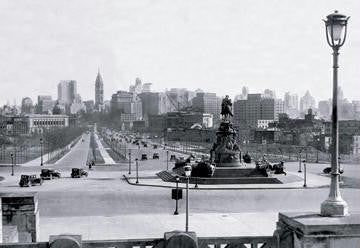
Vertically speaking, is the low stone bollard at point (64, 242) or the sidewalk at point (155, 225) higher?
the low stone bollard at point (64, 242)

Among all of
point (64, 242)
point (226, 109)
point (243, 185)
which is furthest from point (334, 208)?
point (226, 109)

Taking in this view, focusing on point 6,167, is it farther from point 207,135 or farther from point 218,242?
point 207,135

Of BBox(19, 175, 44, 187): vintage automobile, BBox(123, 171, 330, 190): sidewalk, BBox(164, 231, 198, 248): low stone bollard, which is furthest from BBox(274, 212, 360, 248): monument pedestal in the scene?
BBox(19, 175, 44, 187): vintage automobile

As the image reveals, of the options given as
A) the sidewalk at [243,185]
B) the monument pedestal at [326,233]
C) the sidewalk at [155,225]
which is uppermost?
the monument pedestal at [326,233]

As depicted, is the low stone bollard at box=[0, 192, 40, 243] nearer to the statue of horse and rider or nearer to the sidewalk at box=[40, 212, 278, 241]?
the sidewalk at box=[40, 212, 278, 241]

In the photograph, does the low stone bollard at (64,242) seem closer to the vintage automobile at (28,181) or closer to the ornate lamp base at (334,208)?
the ornate lamp base at (334,208)

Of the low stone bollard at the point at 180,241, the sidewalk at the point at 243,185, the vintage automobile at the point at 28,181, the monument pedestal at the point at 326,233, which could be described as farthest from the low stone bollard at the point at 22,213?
the vintage automobile at the point at 28,181

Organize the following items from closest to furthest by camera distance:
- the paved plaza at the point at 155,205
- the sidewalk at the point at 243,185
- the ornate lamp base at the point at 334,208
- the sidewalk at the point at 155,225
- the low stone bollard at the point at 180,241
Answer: the low stone bollard at the point at 180,241
the ornate lamp base at the point at 334,208
the sidewalk at the point at 155,225
the paved plaza at the point at 155,205
the sidewalk at the point at 243,185

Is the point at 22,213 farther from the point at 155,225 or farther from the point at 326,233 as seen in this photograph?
the point at 155,225
